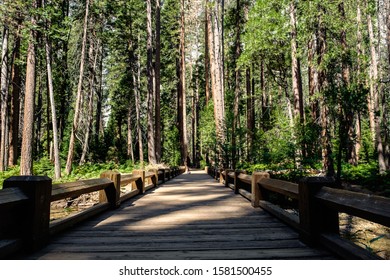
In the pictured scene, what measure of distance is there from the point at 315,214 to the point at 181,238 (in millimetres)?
1652

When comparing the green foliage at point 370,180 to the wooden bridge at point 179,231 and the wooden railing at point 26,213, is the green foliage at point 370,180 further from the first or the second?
the wooden railing at point 26,213

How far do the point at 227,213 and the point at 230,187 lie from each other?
4.62 m

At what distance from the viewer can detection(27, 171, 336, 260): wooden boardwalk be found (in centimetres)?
292

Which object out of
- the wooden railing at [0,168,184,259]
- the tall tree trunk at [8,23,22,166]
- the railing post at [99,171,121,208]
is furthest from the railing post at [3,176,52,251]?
the tall tree trunk at [8,23,22,166]

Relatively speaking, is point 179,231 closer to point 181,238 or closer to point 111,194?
point 181,238

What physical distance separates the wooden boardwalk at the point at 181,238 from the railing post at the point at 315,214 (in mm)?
177

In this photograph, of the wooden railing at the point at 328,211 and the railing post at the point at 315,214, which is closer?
the wooden railing at the point at 328,211

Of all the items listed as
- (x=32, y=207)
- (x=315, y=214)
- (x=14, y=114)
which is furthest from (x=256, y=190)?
(x=14, y=114)

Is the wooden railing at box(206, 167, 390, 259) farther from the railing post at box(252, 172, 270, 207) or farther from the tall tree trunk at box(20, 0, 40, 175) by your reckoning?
the tall tree trunk at box(20, 0, 40, 175)

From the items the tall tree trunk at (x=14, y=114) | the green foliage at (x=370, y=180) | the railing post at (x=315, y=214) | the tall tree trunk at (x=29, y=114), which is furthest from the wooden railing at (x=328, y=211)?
the tall tree trunk at (x=14, y=114)

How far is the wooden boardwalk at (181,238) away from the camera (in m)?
2.92

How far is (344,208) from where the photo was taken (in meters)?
2.51
